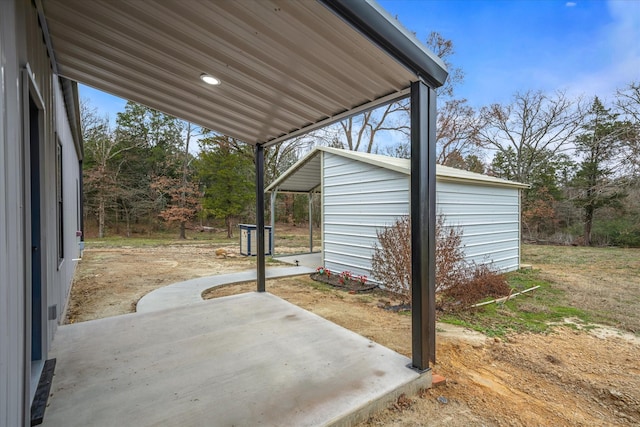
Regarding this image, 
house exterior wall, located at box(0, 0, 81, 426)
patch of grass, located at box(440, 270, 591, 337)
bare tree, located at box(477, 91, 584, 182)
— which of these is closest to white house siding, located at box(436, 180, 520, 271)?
patch of grass, located at box(440, 270, 591, 337)

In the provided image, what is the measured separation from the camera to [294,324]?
3.38m

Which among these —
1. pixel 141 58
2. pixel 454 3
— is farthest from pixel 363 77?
pixel 454 3

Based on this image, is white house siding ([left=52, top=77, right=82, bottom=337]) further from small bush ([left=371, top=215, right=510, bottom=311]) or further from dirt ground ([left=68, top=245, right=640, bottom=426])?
small bush ([left=371, top=215, right=510, bottom=311])

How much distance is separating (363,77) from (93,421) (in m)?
2.92

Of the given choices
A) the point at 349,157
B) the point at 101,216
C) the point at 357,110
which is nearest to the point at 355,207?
the point at 349,157

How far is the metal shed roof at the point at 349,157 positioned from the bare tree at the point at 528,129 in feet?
30.3

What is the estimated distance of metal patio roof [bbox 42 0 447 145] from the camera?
1.84 meters

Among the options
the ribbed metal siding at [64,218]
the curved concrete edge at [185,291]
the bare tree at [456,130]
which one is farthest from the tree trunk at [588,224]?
the ribbed metal siding at [64,218]

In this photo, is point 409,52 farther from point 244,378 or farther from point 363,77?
point 244,378

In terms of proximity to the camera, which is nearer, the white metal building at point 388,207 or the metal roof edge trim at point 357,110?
the metal roof edge trim at point 357,110

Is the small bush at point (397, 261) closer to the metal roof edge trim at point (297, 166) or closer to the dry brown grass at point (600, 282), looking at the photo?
the dry brown grass at point (600, 282)

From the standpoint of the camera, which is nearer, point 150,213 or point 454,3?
point 454,3

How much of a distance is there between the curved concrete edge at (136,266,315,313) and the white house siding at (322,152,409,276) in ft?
3.75

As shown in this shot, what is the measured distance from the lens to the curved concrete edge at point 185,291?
14.1 ft
